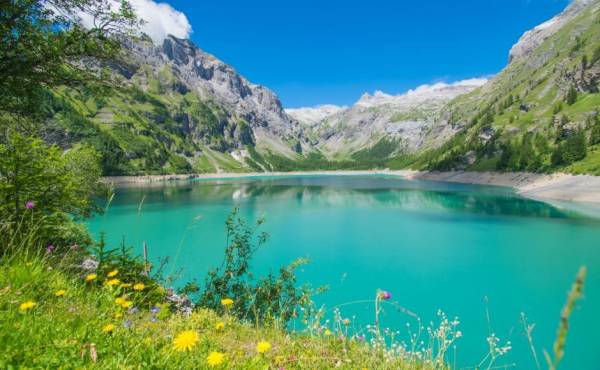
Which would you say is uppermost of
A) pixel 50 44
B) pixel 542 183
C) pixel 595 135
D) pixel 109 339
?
pixel 595 135

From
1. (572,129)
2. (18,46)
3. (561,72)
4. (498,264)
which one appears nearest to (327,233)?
(498,264)

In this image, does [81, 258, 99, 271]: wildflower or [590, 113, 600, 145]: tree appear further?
[590, 113, 600, 145]: tree

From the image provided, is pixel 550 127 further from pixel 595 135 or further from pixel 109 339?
pixel 109 339

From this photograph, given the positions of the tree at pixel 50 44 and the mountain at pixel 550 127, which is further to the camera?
the mountain at pixel 550 127

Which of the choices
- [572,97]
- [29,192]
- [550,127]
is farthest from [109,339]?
[572,97]

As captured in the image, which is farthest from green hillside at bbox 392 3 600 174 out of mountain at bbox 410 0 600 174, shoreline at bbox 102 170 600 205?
shoreline at bbox 102 170 600 205

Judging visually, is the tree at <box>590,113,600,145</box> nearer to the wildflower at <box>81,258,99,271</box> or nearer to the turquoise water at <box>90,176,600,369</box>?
the turquoise water at <box>90,176,600,369</box>

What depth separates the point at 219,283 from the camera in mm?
9992

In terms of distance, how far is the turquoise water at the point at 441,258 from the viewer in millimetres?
18547

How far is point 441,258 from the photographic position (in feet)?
105

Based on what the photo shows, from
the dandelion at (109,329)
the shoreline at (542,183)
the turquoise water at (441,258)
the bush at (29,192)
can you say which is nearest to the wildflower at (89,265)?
the bush at (29,192)

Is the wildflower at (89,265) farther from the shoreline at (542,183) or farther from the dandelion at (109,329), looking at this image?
the shoreline at (542,183)

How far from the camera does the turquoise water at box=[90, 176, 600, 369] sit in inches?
730

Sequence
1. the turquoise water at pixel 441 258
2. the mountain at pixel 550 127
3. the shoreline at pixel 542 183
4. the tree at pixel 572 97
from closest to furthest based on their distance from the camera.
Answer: the turquoise water at pixel 441 258 < the shoreline at pixel 542 183 < the mountain at pixel 550 127 < the tree at pixel 572 97
